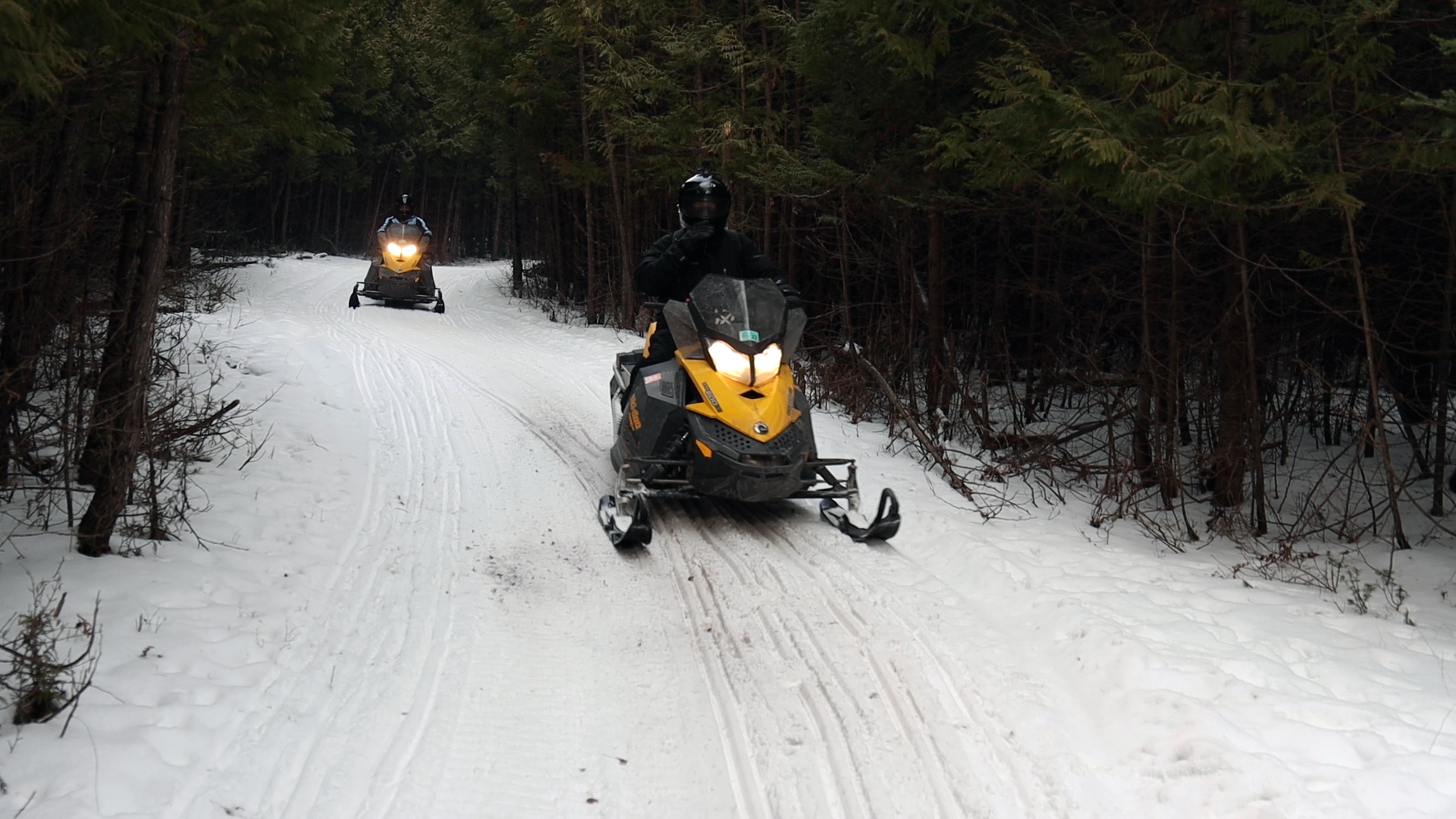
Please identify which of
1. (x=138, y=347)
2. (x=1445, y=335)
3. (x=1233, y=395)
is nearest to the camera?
(x=138, y=347)

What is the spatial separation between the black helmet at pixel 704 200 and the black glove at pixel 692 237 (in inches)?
2.7

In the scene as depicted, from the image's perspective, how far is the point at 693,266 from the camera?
6.38m

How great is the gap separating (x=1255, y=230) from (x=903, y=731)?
5849mm

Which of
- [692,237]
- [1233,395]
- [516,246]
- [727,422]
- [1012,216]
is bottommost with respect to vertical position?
[727,422]

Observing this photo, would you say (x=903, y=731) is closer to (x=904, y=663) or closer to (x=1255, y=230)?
(x=904, y=663)

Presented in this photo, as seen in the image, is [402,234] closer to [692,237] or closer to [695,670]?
[692,237]

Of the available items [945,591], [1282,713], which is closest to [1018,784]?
[1282,713]

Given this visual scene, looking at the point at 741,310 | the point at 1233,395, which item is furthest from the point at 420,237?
the point at 1233,395

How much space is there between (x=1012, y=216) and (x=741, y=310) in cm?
608

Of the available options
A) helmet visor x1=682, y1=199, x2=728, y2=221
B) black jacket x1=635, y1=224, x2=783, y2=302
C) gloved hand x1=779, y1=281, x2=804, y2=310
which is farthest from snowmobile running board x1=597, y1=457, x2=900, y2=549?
helmet visor x1=682, y1=199, x2=728, y2=221

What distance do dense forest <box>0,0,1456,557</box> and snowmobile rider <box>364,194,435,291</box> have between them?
17.9 ft

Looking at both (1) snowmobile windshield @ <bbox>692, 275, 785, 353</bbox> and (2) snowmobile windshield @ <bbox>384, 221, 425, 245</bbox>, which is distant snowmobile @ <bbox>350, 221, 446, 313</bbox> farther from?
(1) snowmobile windshield @ <bbox>692, 275, 785, 353</bbox>

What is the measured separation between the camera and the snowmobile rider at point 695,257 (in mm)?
6145

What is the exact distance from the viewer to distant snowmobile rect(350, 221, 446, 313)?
17.8 meters
